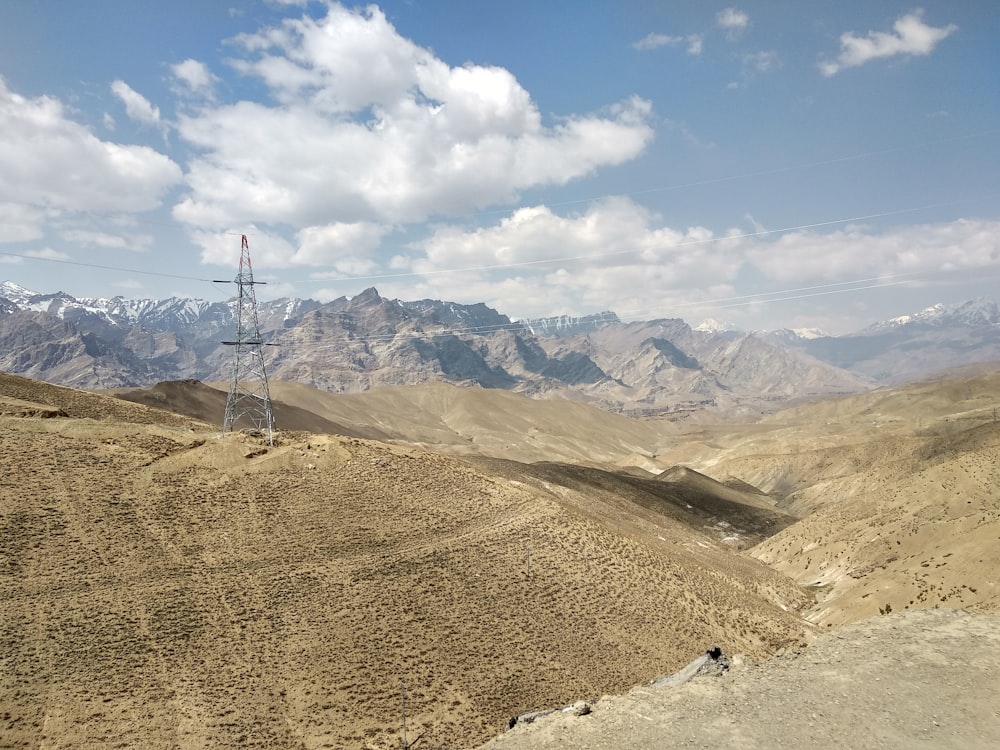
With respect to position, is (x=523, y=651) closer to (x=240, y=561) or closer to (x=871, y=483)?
(x=240, y=561)

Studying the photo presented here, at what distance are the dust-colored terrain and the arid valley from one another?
134 mm

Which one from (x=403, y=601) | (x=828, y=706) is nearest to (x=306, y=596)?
(x=403, y=601)

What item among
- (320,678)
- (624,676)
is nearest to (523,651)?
(624,676)

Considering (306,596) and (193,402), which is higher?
(193,402)

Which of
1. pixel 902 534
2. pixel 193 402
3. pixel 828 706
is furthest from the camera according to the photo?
pixel 193 402

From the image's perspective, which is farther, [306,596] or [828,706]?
[306,596]

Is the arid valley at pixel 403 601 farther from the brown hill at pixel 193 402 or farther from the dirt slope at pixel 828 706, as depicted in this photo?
the brown hill at pixel 193 402

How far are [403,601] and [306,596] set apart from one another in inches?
206

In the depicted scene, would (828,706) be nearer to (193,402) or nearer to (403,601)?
(403,601)

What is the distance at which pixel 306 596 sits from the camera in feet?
98.9

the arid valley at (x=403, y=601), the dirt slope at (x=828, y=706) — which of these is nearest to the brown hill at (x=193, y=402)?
the arid valley at (x=403, y=601)

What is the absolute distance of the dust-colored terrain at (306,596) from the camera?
22.9 m

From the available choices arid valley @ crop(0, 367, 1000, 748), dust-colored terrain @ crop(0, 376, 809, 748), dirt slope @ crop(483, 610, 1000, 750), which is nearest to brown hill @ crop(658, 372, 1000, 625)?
arid valley @ crop(0, 367, 1000, 748)

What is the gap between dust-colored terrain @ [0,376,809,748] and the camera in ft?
75.0
